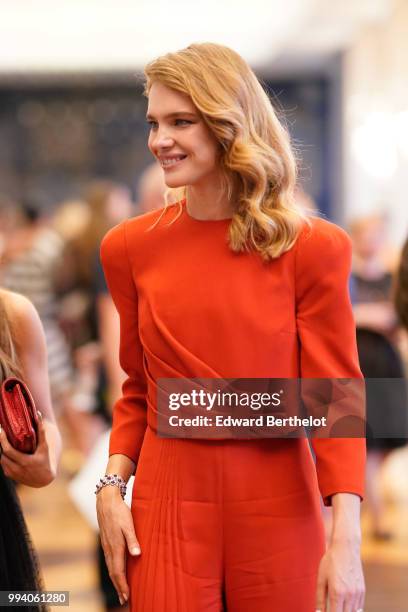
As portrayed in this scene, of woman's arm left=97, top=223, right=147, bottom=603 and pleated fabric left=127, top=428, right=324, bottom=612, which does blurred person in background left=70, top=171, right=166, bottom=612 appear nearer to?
woman's arm left=97, top=223, right=147, bottom=603

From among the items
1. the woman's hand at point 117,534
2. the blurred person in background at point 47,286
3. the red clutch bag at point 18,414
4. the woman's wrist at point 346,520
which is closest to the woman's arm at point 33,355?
the red clutch bag at point 18,414

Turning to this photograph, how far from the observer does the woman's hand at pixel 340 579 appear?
177cm

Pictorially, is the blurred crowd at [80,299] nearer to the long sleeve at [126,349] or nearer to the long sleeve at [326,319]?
the long sleeve at [126,349]

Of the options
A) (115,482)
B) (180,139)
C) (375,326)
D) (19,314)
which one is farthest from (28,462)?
(375,326)

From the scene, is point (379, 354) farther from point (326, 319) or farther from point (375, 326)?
point (326, 319)

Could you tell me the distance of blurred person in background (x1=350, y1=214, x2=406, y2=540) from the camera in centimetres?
484

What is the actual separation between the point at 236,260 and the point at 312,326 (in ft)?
0.57

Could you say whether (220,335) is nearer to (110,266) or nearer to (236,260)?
(236,260)

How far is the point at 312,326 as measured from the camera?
1.88m

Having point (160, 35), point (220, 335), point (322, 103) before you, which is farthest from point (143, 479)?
point (322, 103)

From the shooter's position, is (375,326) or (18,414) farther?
(375,326)

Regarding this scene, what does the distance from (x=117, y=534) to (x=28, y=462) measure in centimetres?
26

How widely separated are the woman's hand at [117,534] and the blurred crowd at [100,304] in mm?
996

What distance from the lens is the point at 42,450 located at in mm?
2090
